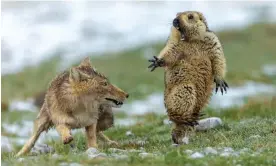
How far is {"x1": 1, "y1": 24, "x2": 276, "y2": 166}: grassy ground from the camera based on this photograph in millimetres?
9703

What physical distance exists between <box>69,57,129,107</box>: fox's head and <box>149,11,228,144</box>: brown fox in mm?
911

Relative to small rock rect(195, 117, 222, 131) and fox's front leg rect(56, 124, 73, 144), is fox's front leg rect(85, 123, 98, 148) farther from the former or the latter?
small rock rect(195, 117, 222, 131)

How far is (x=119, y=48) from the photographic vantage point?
4862 cm

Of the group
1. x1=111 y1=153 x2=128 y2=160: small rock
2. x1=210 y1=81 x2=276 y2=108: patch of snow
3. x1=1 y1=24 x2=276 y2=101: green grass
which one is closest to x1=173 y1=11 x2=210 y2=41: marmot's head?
x1=111 y1=153 x2=128 y2=160: small rock

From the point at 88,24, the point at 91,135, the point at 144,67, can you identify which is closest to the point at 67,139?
the point at 91,135

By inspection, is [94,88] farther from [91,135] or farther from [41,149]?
[41,149]

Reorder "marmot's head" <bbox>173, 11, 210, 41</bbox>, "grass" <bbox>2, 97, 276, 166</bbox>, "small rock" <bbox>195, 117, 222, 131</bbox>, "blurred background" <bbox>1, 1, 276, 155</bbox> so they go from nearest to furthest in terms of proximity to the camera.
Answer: "grass" <bbox>2, 97, 276, 166</bbox>
"marmot's head" <bbox>173, 11, 210, 41</bbox>
"small rock" <bbox>195, 117, 222, 131</bbox>
"blurred background" <bbox>1, 1, 276, 155</bbox>

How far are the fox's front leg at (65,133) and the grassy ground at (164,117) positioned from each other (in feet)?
0.71

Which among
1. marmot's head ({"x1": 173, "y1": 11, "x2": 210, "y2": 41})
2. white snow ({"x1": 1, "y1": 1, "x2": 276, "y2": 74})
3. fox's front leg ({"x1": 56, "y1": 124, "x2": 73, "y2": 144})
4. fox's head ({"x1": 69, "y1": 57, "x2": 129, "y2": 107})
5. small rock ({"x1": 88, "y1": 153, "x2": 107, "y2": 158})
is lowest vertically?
small rock ({"x1": 88, "y1": 153, "x2": 107, "y2": 158})

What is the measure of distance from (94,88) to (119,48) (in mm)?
36207

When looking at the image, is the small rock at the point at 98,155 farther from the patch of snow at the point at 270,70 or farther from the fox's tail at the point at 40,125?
the patch of snow at the point at 270,70

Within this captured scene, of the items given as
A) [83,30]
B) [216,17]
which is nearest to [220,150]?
[83,30]

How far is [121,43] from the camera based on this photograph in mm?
50562

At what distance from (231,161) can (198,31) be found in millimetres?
3481
